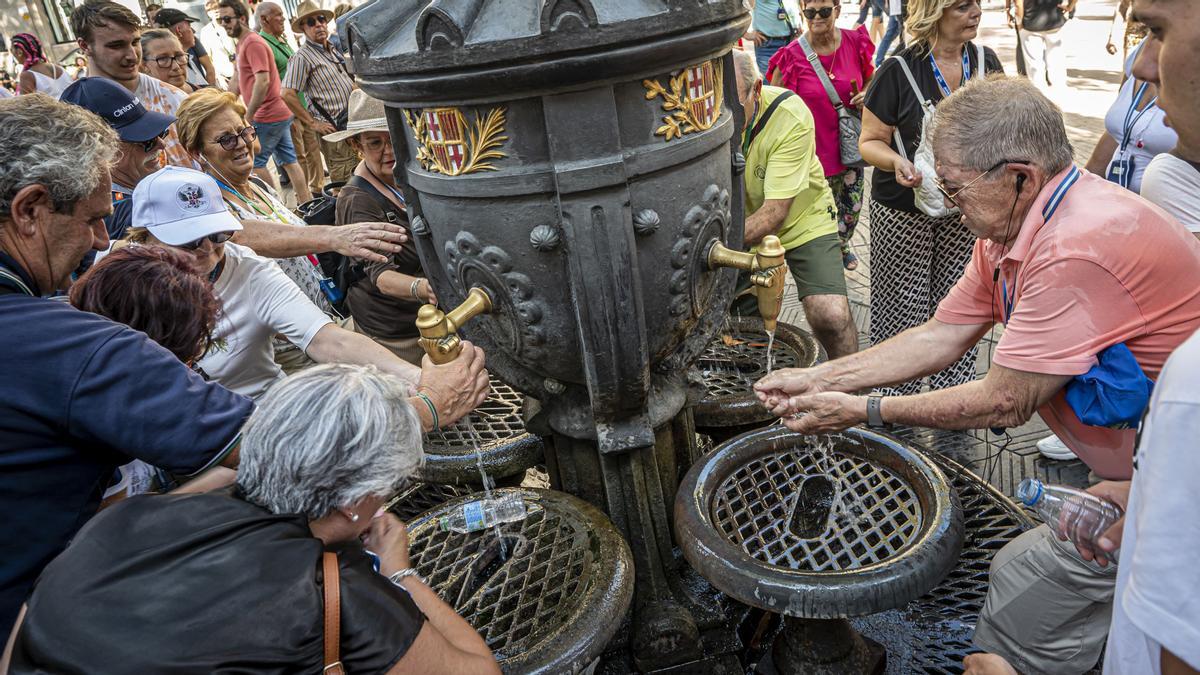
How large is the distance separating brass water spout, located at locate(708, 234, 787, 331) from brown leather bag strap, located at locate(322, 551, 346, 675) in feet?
4.35

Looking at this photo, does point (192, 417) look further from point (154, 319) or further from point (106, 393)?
point (154, 319)

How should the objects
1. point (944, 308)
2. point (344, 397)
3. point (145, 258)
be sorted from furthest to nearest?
point (944, 308)
point (145, 258)
point (344, 397)

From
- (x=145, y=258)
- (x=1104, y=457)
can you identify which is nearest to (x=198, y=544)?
(x=145, y=258)

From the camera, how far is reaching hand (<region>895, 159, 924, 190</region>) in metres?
3.45

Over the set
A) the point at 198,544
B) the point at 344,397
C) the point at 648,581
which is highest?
the point at 344,397

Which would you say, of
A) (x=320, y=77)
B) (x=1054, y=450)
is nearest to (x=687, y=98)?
(x=1054, y=450)

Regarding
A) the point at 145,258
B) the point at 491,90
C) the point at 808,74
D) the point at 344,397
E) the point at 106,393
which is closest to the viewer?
the point at 344,397

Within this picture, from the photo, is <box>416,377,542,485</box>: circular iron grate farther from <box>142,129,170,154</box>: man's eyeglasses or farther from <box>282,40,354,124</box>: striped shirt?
<box>282,40,354,124</box>: striped shirt

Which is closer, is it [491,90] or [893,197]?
[491,90]

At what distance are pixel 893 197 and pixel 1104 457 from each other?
2.01 meters

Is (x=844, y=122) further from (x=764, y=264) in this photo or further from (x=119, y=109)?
(x=119, y=109)

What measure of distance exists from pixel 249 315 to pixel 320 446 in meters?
1.32

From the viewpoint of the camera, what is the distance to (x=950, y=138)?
1982 millimetres

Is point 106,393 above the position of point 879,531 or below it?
above
